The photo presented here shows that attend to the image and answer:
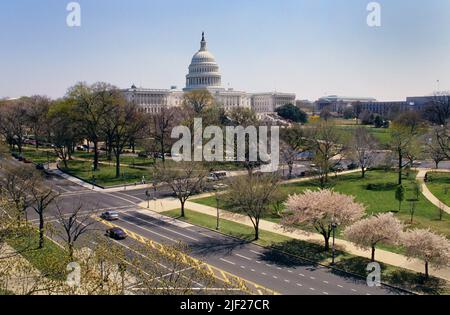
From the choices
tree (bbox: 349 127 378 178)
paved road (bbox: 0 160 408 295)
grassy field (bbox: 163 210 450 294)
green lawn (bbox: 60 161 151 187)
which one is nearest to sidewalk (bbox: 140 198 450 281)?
grassy field (bbox: 163 210 450 294)

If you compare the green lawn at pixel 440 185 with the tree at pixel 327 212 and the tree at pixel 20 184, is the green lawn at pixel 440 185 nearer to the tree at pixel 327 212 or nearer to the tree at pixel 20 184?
the tree at pixel 327 212

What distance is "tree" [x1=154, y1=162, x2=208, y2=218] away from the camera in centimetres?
4403

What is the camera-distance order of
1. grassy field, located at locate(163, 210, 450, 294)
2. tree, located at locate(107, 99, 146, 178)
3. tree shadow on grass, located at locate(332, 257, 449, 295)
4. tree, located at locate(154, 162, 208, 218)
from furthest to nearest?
tree, located at locate(107, 99, 146, 178)
tree, located at locate(154, 162, 208, 218)
grassy field, located at locate(163, 210, 450, 294)
tree shadow on grass, located at locate(332, 257, 449, 295)

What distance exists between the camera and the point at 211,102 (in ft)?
364

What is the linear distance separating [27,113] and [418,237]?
82.4 metres

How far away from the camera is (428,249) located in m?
26.7

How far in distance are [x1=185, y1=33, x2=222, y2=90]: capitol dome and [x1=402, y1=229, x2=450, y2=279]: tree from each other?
15963cm

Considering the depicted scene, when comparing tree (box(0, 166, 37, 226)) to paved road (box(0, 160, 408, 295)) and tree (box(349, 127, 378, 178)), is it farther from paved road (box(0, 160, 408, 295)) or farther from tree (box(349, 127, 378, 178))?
tree (box(349, 127, 378, 178))

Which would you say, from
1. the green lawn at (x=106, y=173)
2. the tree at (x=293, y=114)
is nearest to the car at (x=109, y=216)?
the green lawn at (x=106, y=173)

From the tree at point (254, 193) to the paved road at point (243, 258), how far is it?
9.21 ft

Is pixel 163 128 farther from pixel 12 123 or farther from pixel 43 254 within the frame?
pixel 43 254
